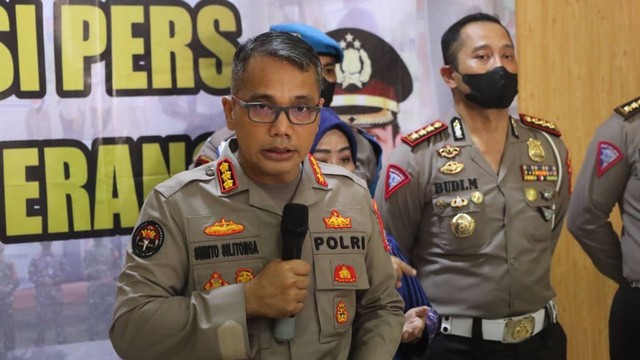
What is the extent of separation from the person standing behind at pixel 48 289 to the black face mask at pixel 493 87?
181 cm

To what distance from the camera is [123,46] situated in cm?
330

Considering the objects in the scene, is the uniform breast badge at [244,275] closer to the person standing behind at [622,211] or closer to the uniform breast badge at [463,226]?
the uniform breast badge at [463,226]

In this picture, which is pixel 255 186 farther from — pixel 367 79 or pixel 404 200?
pixel 367 79

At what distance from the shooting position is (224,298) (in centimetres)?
162

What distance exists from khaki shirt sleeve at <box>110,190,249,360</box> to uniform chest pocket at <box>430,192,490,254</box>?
152 cm

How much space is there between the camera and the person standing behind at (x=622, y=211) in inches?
132

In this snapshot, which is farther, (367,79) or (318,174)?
(367,79)

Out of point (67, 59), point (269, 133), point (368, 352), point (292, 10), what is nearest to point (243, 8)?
point (292, 10)

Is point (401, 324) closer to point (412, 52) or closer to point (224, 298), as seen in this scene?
point (224, 298)

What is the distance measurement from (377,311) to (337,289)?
0.13 meters

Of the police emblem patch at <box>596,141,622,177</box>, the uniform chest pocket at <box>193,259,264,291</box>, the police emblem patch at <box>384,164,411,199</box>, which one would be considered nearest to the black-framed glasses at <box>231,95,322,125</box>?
the uniform chest pocket at <box>193,259,264,291</box>

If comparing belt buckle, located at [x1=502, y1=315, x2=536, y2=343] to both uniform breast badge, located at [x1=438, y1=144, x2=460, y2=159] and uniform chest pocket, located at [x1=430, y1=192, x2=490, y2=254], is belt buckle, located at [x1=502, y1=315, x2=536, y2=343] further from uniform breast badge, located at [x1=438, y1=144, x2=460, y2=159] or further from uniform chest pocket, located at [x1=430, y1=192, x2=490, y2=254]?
uniform breast badge, located at [x1=438, y1=144, x2=460, y2=159]

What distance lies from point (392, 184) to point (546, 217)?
622mm

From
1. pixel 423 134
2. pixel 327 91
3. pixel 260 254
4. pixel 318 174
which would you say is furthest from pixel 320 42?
pixel 260 254
